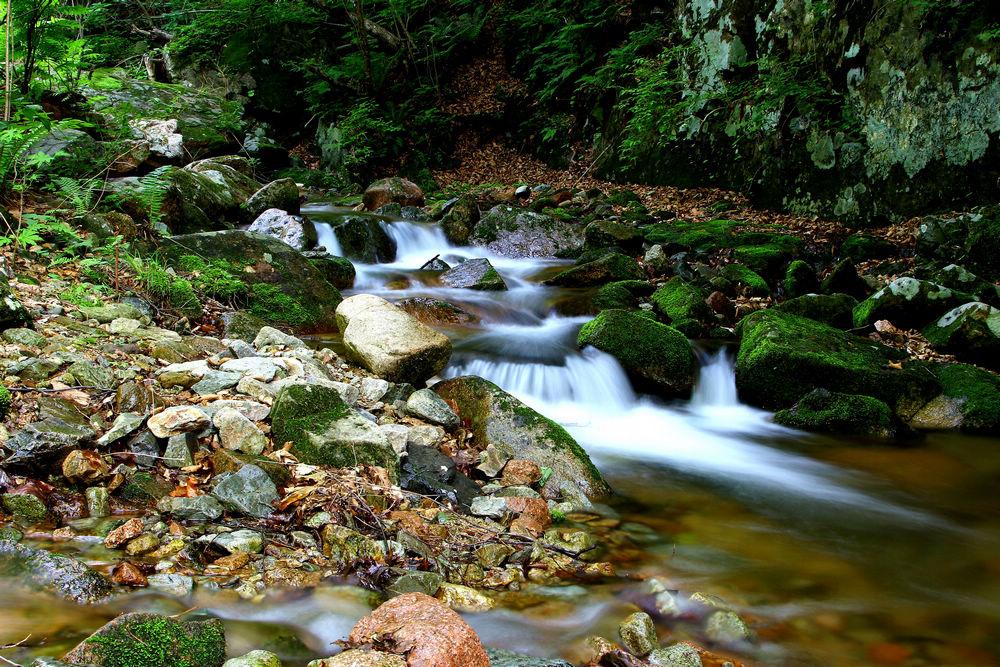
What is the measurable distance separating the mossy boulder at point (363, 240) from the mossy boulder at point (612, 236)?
11.6 ft

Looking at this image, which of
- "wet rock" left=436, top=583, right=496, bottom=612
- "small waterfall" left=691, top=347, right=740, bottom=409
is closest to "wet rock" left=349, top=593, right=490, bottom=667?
"wet rock" left=436, top=583, right=496, bottom=612

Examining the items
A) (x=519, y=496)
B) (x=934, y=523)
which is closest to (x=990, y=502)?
(x=934, y=523)

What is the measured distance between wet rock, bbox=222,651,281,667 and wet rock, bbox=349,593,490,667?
0.27m

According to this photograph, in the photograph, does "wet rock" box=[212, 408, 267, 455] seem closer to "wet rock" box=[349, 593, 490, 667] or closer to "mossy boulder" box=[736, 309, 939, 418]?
"wet rock" box=[349, 593, 490, 667]

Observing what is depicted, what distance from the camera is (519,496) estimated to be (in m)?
3.85

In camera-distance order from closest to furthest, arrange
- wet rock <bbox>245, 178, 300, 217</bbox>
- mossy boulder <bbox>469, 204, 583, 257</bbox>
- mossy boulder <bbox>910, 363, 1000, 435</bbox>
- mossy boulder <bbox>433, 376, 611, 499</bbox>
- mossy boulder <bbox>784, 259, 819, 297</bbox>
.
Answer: mossy boulder <bbox>433, 376, 611, 499</bbox> < mossy boulder <bbox>910, 363, 1000, 435</bbox> < mossy boulder <bbox>784, 259, 819, 297</bbox> < wet rock <bbox>245, 178, 300, 217</bbox> < mossy boulder <bbox>469, 204, 583, 257</bbox>

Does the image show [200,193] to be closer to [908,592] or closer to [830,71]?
[908,592]

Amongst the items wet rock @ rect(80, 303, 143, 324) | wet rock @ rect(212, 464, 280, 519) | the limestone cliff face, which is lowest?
wet rock @ rect(212, 464, 280, 519)

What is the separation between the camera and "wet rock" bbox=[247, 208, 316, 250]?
9391 mm

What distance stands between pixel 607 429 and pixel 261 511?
3.89 m

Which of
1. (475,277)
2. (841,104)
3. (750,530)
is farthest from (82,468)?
(841,104)

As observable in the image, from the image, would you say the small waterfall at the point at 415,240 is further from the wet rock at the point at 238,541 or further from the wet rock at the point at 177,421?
the wet rock at the point at 238,541

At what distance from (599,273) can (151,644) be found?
869cm

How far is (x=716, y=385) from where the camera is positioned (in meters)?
7.18
